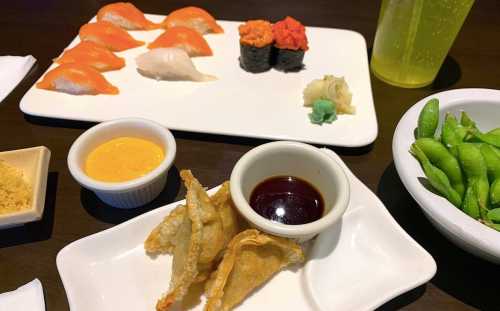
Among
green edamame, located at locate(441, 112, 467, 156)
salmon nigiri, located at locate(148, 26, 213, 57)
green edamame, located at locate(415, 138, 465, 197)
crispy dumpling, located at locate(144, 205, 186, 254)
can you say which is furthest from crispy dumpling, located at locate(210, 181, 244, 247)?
salmon nigiri, located at locate(148, 26, 213, 57)

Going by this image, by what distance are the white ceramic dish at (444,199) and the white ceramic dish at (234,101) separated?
1.22 ft

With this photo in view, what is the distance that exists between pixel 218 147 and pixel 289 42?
29.3 inches

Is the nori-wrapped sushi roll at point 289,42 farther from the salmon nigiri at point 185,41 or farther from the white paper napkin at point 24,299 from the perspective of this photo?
the white paper napkin at point 24,299

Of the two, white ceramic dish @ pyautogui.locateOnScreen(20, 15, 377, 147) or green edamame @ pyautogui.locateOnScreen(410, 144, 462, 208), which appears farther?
white ceramic dish @ pyautogui.locateOnScreen(20, 15, 377, 147)

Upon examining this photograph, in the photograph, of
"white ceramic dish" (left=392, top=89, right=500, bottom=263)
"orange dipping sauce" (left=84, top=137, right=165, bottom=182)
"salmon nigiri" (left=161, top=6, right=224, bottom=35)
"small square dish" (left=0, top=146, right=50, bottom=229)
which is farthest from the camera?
"salmon nigiri" (left=161, top=6, right=224, bottom=35)

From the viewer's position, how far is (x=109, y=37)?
2.26 m

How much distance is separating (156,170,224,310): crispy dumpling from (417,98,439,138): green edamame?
A: 0.78 m

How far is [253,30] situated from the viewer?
203 centimetres

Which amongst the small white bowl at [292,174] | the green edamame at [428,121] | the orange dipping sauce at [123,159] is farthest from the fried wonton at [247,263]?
the green edamame at [428,121]

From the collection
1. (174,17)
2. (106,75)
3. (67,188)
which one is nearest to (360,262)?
(67,188)

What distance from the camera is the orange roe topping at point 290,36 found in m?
2.02

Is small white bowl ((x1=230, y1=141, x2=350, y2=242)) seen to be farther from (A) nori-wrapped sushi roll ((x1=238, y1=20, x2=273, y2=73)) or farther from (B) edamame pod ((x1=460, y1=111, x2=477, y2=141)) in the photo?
(A) nori-wrapped sushi roll ((x1=238, y1=20, x2=273, y2=73))

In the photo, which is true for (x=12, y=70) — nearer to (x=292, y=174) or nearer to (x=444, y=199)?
(x=292, y=174)

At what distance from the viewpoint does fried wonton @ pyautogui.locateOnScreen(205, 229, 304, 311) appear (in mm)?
1096
